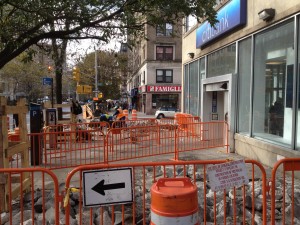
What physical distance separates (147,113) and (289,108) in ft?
100

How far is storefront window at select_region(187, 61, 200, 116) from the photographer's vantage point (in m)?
14.5

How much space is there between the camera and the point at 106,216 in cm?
438

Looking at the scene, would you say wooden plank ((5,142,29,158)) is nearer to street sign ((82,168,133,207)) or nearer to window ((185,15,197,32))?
street sign ((82,168,133,207))

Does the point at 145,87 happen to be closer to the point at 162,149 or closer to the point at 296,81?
the point at 162,149

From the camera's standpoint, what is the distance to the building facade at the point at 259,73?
708cm

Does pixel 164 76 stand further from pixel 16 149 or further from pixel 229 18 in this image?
pixel 16 149

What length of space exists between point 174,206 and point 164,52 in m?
35.4

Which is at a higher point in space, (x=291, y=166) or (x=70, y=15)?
(x=70, y=15)

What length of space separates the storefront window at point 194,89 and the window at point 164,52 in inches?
867

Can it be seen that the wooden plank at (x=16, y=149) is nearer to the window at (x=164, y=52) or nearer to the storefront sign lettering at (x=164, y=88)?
the storefront sign lettering at (x=164, y=88)

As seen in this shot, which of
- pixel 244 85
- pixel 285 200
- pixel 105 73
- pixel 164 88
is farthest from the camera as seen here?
pixel 105 73

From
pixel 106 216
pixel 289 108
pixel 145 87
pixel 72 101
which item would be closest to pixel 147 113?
pixel 145 87

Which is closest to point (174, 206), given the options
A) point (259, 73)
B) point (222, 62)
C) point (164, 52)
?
point (259, 73)

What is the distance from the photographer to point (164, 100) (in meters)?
37.8
